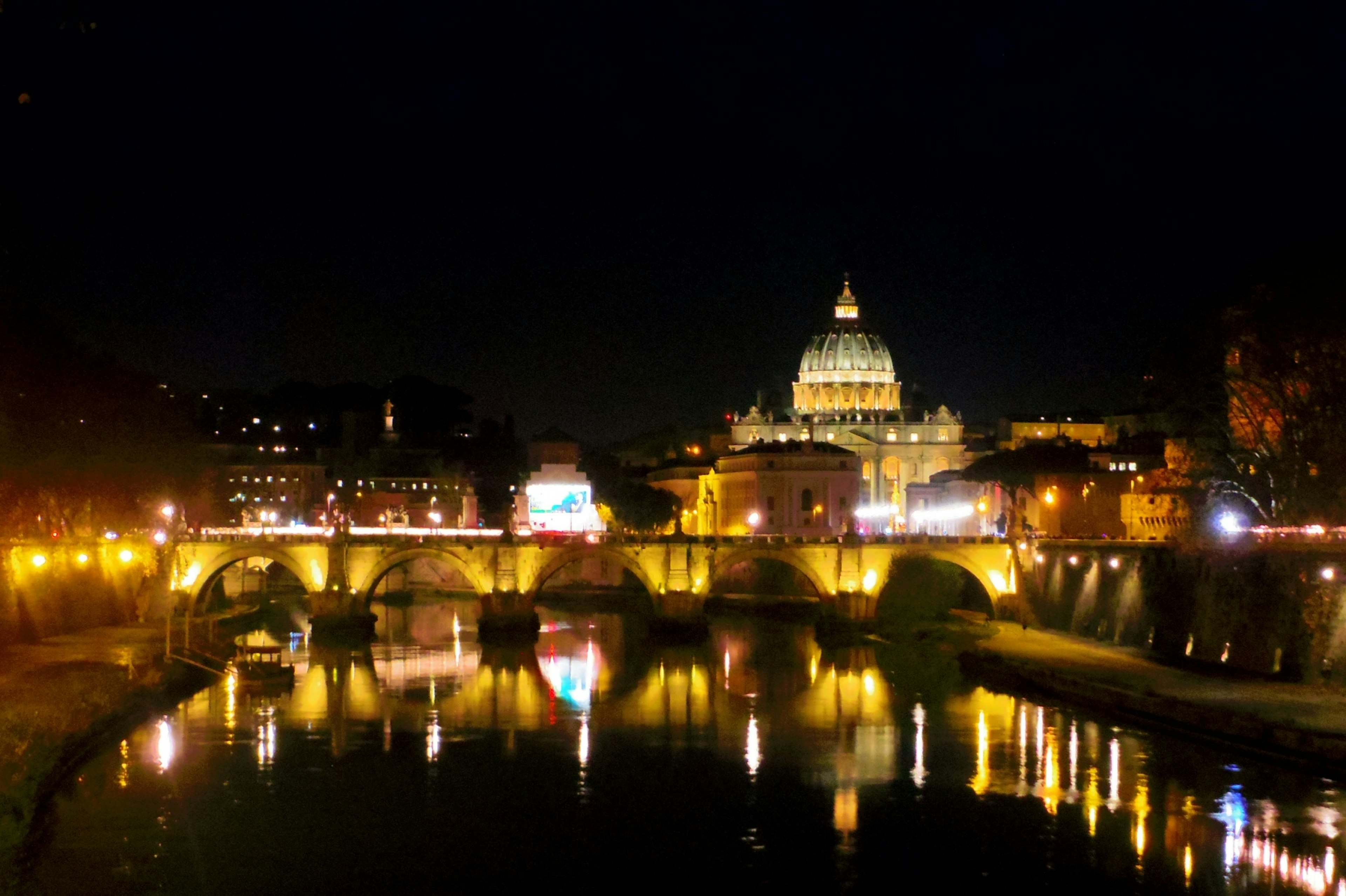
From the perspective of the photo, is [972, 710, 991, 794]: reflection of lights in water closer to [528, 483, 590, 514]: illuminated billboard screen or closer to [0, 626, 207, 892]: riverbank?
[0, 626, 207, 892]: riverbank

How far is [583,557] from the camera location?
202 ft

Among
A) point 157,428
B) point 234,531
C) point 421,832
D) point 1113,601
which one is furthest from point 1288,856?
point 234,531

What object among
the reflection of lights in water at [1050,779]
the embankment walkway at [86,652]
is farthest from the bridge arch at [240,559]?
the reflection of lights in water at [1050,779]

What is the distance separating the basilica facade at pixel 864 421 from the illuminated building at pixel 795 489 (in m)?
23.8

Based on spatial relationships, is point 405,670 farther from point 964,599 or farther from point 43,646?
point 964,599

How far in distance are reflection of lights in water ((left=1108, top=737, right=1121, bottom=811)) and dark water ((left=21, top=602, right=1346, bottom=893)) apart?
0.06 meters

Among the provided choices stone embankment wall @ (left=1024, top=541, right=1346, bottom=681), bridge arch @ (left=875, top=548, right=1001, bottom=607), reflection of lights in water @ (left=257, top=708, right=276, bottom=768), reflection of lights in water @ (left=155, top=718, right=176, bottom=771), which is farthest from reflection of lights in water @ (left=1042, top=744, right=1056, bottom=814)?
bridge arch @ (left=875, top=548, right=1001, bottom=607)

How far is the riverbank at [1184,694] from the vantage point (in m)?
31.5

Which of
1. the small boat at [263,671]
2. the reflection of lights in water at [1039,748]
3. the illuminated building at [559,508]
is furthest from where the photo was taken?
the illuminated building at [559,508]

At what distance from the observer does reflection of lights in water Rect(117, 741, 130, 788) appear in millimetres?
30812

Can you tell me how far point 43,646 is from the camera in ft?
147

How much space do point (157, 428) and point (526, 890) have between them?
3431 centimetres

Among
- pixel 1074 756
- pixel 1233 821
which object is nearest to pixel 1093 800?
pixel 1233 821

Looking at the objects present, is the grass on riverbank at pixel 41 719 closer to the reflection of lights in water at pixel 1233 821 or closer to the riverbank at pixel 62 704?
the riverbank at pixel 62 704
